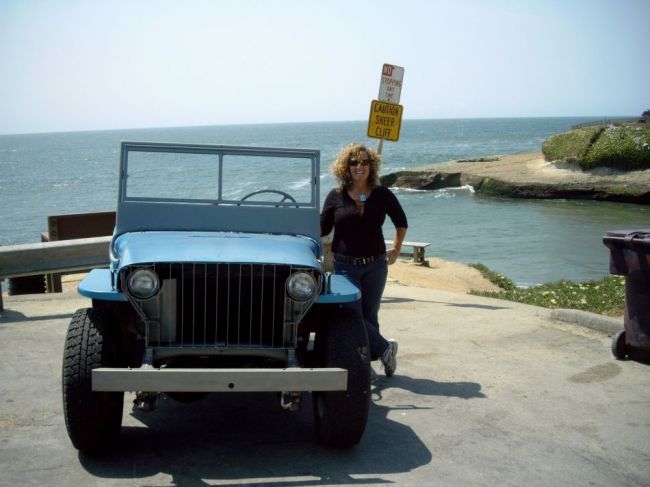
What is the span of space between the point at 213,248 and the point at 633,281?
153 inches

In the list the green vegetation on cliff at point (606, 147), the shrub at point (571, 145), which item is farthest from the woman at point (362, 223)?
the shrub at point (571, 145)

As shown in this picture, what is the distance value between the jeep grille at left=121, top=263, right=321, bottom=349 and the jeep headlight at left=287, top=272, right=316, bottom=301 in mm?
49

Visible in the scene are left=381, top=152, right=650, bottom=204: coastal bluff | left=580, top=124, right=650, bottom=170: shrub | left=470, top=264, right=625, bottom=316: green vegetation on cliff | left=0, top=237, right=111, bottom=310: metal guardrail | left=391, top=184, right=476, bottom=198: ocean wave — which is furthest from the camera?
left=391, top=184, right=476, bottom=198: ocean wave

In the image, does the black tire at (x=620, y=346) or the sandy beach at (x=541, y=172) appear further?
the sandy beach at (x=541, y=172)

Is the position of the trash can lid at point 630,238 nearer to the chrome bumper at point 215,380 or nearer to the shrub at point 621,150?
the chrome bumper at point 215,380

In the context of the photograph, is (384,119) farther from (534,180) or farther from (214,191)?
(534,180)

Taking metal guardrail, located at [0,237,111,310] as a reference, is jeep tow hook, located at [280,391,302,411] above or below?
above

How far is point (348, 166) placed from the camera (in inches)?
237

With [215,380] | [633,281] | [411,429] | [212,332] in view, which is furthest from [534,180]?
[215,380]

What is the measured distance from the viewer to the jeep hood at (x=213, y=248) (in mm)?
4441

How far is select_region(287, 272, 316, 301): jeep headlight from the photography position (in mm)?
4477

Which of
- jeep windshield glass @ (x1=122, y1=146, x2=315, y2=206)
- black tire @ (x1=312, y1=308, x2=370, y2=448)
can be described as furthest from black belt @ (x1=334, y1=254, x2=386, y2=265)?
black tire @ (x1=312, y1=308, x2=370, y2=448)

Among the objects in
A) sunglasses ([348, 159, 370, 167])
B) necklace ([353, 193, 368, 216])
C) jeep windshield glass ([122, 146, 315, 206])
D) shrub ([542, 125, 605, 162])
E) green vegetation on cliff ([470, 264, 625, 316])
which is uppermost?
sunglasses ([348, 159, 370, 167])

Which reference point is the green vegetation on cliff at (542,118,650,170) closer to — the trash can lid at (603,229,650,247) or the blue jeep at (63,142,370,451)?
the trash can lid at (603,229,650,247)
